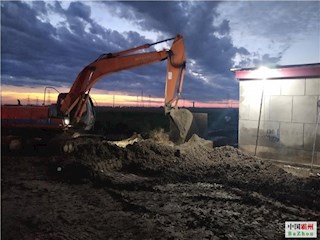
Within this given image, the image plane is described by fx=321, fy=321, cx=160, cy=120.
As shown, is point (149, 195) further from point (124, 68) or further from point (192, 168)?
point (124, 68)

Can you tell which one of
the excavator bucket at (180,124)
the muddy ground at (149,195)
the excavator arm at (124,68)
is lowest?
the muddy ground at (149,195)

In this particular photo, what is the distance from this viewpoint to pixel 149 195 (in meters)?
5.99

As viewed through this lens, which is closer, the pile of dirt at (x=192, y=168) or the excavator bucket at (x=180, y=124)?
the pile of dirt at (x=192, y=168)

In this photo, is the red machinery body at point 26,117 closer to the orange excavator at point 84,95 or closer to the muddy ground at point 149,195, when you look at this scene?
the orange excavator at point 84,95

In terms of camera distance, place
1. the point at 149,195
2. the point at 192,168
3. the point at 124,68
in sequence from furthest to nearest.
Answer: the point at 124,68, the point at 192,168, the point at 149,195

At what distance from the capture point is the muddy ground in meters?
4.48

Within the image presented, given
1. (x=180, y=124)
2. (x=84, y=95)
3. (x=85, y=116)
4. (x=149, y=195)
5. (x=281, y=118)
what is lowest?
(x=149, y=195)

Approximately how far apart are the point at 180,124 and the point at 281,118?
3281 mm

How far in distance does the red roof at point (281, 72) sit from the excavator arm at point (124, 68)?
1967 mm

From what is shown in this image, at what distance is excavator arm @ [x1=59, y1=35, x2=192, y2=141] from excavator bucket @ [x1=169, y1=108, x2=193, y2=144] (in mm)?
1342

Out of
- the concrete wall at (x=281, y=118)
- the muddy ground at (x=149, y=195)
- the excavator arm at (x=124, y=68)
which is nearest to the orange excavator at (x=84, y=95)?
→ the excavator arm at (x=124, y=68)

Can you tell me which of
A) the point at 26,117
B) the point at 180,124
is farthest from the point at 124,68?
the point at 26,117

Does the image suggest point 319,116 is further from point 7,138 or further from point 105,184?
point 7,138

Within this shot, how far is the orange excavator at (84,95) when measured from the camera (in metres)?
9.16
